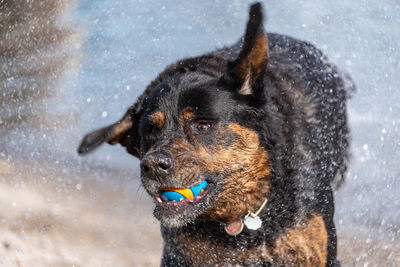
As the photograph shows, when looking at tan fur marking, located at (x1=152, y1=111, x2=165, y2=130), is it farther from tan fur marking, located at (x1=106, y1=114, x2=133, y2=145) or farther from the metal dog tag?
the metal dog tag

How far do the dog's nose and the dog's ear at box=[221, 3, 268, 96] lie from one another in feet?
2.59

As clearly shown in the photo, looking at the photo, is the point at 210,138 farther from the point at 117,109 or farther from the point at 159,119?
the point at 117,109

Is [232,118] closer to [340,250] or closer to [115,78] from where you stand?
[340,250]

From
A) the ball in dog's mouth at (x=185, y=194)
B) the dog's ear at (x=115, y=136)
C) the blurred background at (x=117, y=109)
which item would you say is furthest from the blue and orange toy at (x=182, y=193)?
the blurred background at (x=117, y=109)

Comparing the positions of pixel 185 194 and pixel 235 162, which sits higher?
pixel 235 162

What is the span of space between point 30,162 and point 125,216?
1509 mm

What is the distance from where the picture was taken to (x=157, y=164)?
2.83 m

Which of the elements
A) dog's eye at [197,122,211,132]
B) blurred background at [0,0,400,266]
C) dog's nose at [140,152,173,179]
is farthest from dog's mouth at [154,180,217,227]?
blurred background at [0,0,400,266]

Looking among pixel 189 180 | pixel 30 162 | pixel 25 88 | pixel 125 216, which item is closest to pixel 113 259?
pixel 125 216

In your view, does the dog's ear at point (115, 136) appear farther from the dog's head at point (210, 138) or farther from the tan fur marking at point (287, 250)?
the tan fur marking at point (287, 250)

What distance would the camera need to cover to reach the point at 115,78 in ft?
20.5

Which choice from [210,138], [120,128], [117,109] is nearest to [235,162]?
[210,138]

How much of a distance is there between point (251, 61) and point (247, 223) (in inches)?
41.6

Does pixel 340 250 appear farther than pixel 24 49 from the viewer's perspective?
No
